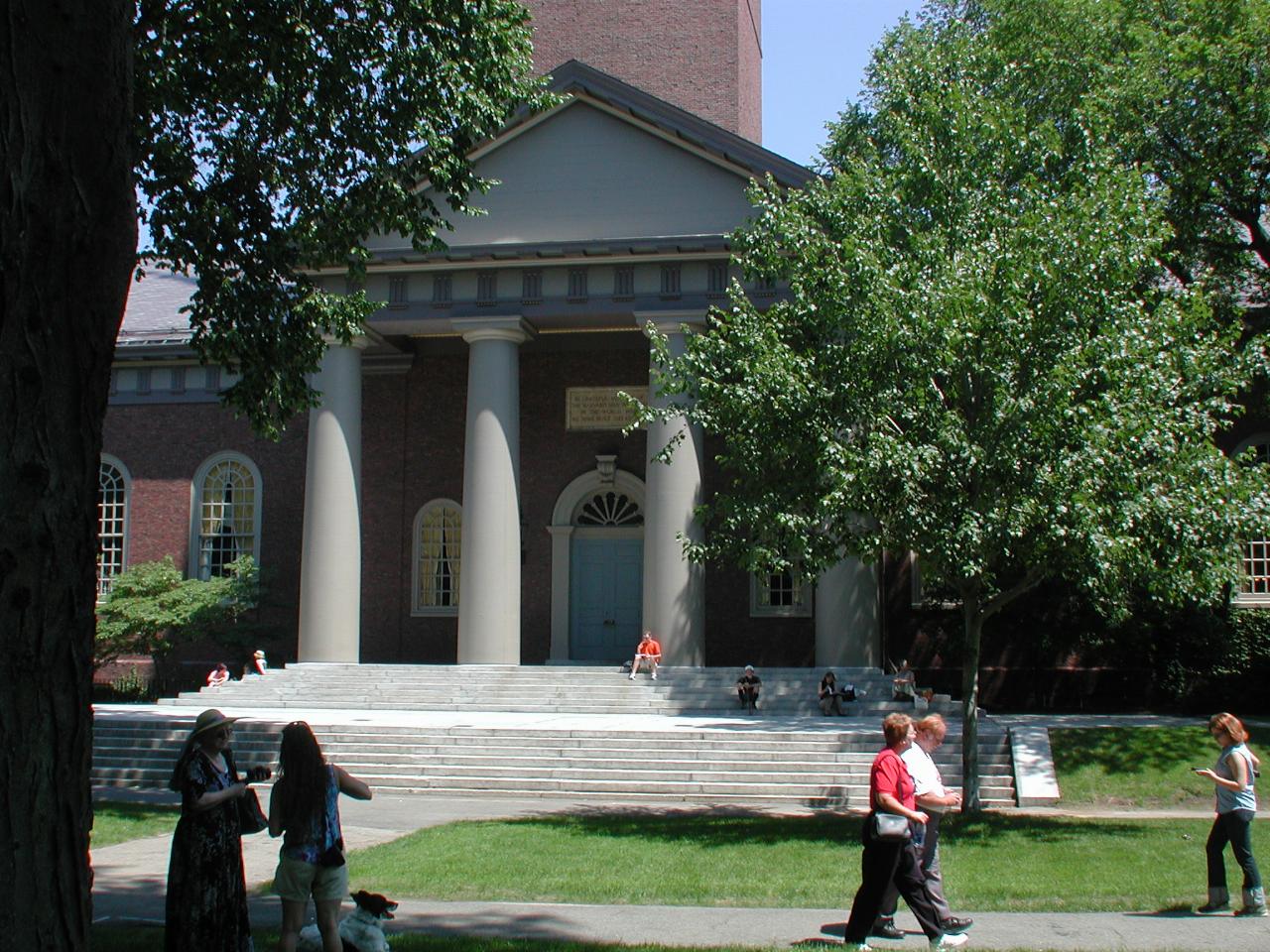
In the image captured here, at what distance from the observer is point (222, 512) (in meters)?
34.8

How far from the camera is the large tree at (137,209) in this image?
4.86 metres

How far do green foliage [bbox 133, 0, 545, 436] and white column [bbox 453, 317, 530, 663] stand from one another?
11751 millimetres

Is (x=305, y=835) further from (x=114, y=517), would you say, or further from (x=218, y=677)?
(x=114, y=517)

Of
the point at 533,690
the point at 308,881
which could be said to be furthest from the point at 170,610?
the point at 308,881

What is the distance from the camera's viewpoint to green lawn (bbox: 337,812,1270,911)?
10922 millimetres

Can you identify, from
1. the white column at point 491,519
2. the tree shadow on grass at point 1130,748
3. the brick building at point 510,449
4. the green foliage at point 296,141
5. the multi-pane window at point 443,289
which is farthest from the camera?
the multi-pane window at point 443,289

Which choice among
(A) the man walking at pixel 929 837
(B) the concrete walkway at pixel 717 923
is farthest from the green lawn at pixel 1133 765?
(A) the man walking at pixel 929 837

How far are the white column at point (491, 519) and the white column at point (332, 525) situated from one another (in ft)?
9.05

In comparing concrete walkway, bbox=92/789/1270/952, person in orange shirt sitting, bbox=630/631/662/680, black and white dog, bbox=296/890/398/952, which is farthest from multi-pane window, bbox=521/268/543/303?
black and white dog, bbox=296/890/398/952

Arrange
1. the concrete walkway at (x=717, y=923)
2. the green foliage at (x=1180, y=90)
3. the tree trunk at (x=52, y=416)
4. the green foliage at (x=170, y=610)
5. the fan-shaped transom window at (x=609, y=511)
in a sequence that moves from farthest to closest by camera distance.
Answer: the fan-shaped transom window at (x=609, y=511), the green foliage at (x=170, y=610), the green foliage at (x=1180, y=90), the concrete walkway at (x=717, y=923), the tree trunk at (x=52, y=416)

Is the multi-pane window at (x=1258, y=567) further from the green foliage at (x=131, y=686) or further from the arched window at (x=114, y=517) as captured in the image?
the arched window at (x=114, y=517)

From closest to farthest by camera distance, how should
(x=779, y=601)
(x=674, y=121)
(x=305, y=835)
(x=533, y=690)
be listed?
(x=305, y=835), (x=533, y=690), (x=674, y=121), (x=779, y=601)

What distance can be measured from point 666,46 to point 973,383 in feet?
95.2

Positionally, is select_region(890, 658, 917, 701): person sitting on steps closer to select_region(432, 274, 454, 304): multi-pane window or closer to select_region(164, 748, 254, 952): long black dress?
select_region(432, 274, 454, 304): multi-pane window
